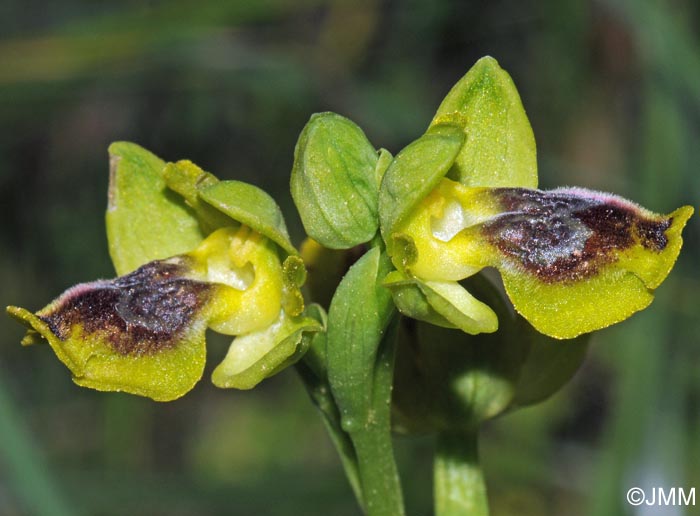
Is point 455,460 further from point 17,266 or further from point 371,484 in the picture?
point 17,266

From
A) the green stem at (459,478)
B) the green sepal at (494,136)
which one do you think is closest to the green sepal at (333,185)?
the green sepal at (494,136)

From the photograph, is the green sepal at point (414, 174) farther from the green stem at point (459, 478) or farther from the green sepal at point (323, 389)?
the green stem at point (459, 478)

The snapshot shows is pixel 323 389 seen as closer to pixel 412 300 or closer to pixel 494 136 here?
pixel 412 300

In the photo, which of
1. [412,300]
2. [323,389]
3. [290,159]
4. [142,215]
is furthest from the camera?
[290,159]

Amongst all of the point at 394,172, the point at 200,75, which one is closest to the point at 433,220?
Answer: the point at 394,172

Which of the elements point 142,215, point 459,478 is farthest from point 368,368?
point 142,215

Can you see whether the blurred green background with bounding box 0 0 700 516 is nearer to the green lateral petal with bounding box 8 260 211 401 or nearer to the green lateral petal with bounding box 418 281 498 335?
the green lateral petal with bounding box 418 281 498 335

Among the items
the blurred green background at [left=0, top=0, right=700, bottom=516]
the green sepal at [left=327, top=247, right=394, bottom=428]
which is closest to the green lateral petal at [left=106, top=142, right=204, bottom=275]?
the green sepal at [left=327, top=247, right=394, bottom=428]
